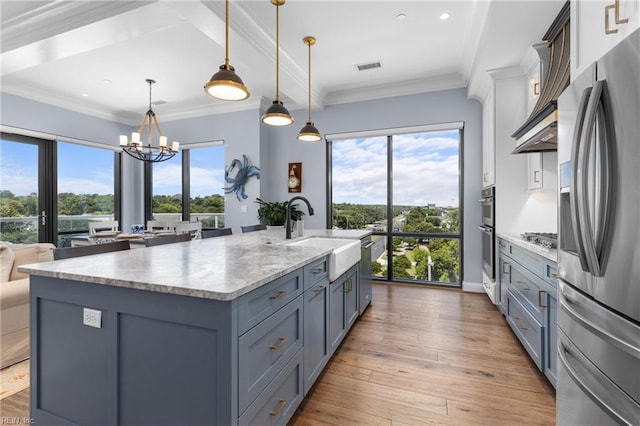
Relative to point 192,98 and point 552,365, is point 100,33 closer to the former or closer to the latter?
point 192,98

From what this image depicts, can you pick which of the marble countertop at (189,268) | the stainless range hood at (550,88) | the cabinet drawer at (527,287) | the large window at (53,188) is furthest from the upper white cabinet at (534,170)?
the large window at (53,188)

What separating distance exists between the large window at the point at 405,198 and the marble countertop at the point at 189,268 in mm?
2957

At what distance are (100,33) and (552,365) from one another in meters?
4.41

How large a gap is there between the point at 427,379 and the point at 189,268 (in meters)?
1.73

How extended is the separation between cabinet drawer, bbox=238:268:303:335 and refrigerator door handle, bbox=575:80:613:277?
121cm

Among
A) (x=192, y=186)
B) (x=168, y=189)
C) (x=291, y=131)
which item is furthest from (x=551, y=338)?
(x=168, y=189)

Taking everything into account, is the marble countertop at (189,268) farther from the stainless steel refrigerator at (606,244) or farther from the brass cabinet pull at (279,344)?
the stainless steel refrigerator at (606,244)

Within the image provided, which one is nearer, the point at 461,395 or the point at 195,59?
the point at 461,395

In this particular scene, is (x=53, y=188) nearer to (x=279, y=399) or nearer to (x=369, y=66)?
(x=369, y=66)

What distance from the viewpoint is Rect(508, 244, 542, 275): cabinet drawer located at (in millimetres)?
2088

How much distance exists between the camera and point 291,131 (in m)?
5.25

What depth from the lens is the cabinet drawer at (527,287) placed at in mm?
2033

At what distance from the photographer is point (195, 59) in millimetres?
3762

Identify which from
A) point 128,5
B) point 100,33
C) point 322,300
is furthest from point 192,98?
point 322,300
